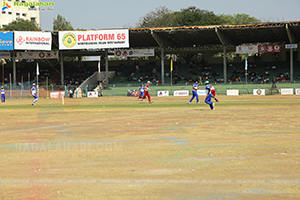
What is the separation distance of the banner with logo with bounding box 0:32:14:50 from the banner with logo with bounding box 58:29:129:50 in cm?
725

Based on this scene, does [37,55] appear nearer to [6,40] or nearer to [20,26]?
[6,40]

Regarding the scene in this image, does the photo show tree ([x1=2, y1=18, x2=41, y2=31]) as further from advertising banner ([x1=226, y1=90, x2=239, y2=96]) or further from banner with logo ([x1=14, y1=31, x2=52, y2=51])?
advertising banner ([x1=226, y1=90, x2=239, y2=96])

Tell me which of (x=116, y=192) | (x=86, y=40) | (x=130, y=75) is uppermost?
(x=86, y=40)

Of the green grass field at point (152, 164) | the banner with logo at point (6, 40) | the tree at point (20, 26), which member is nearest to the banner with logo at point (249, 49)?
the banner with logo at point (6, 40)

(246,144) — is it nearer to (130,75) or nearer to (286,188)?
(286,188)

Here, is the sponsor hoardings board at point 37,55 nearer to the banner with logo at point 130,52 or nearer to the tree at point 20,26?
the banner with logo at point 130,52

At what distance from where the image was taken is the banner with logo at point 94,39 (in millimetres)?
54094

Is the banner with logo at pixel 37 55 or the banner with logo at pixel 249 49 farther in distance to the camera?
the banner with logo at pixel 37 55

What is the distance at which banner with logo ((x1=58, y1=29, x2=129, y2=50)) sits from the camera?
54094 mm

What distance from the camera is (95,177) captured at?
265 inches

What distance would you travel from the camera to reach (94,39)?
178ft

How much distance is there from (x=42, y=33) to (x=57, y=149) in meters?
48.5

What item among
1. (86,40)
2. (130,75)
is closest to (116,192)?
(86,40)

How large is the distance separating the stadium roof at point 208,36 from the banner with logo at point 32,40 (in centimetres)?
175
